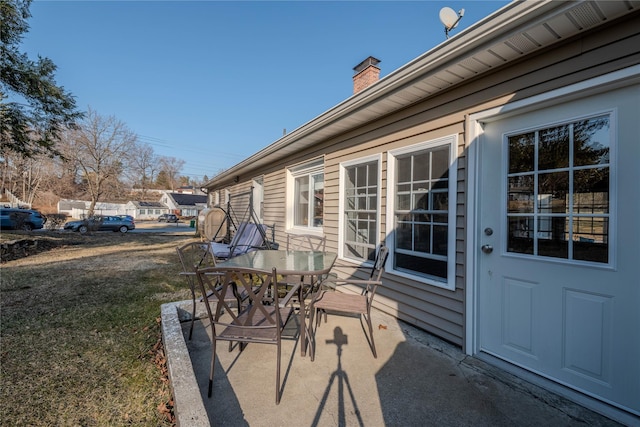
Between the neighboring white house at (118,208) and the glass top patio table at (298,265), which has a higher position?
the neighboring white house at (118,208)

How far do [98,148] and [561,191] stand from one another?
78.0 ft

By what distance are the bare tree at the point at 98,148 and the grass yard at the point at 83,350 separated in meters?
16.8

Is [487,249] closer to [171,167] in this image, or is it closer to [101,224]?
[101,224]

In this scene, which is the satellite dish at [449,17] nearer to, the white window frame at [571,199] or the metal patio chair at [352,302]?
the white window frame at [571,199]

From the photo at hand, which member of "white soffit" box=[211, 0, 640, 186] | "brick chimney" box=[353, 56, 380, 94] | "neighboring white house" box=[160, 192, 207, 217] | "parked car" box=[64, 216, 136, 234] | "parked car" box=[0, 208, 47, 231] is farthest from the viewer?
"neighboring white house" box=[160, 192, 207, 217]

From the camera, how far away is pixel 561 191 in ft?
6.69

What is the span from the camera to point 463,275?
2.54 meters

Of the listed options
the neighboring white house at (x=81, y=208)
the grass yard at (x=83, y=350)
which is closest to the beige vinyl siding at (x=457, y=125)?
the grass yard at (x=83, y=350)

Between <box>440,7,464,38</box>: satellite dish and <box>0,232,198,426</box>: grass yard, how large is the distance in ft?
14.2

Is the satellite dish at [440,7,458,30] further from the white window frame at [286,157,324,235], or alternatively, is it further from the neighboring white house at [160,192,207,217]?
the neighboring white house at [160,192,207,217]

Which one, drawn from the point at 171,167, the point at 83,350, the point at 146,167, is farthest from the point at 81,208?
the point at 83,350

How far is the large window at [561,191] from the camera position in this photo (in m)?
1.88

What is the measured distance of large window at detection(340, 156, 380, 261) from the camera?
12.3 ft

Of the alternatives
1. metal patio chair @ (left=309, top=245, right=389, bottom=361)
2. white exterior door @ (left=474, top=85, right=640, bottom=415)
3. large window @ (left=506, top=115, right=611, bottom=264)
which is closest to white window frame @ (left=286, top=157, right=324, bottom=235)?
metal patio chair @ (left=309, top=245, right=389, bottom=361)
